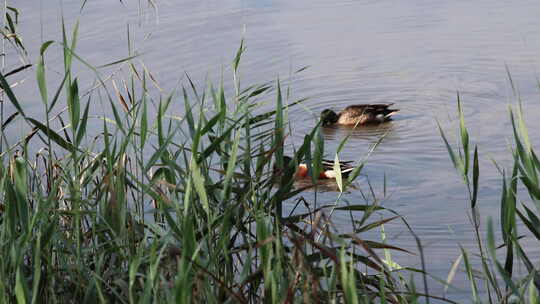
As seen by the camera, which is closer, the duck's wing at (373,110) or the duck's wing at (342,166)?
the duck's wing at (342,166)

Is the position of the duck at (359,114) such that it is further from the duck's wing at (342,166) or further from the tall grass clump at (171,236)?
the tall grass clump at (171,236)

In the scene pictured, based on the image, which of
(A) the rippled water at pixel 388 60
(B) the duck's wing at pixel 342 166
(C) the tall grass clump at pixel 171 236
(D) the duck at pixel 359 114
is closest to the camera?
(C) the tall grass clump at pixel 171 236

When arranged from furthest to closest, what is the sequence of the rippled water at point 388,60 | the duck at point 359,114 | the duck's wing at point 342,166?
1. the duck at point 359,114
2. the duck's wing at point 342,166
3. the rippled water at point 388,60

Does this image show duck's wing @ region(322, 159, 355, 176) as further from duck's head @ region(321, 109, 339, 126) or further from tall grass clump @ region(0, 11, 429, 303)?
tall grass clump @ region(0, 11, 429, 303)

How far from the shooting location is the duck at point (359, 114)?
333 inches

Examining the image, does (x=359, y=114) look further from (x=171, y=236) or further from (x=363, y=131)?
(x=171, y=236)

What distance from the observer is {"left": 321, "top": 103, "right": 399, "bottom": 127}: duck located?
333 inches

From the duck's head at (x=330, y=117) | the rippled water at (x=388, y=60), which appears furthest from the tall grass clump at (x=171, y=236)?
the duck's head at (x=330, y=117)

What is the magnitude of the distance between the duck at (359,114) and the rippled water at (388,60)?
3.7 inches

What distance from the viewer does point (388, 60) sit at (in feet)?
32.1

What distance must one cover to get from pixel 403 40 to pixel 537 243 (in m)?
5.20

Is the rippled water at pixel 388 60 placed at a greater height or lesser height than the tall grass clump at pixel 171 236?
lesser

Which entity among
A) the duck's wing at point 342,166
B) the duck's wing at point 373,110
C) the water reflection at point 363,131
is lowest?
the water reflection at point 363,131

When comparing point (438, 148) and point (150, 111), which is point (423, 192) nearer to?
point (438, 148)
